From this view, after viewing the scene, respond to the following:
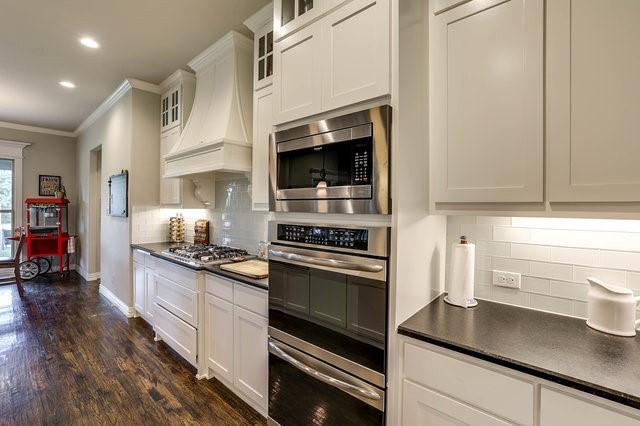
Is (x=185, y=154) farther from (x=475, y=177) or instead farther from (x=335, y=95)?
(x=475, y=177)

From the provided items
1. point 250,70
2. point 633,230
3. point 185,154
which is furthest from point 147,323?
point 633,230

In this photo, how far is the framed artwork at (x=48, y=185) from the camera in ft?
19.3

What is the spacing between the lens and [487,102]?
134 cm

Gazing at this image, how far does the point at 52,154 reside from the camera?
6.01 m

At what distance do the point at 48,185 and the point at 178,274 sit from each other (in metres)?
5.28

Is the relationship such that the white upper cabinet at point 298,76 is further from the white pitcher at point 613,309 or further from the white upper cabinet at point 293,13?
the white pitcher at point 613,309

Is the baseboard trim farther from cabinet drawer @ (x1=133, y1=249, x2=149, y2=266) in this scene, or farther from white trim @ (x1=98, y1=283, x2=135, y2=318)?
cabinet drawer @ (x1=133, y1=249, x2=149, y2=266)

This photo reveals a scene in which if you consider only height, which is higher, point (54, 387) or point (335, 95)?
point (335, 95)

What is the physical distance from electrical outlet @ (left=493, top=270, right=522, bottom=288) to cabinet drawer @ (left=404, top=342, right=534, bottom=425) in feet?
2.15

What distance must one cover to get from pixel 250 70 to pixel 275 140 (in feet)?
4.50

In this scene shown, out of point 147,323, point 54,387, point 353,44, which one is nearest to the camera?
point 353,44

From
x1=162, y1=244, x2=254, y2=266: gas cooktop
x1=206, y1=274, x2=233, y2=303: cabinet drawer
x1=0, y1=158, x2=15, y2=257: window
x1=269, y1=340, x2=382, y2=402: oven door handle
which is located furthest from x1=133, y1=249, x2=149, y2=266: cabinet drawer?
x1=0, y1=158, x2=15, y2=257: window

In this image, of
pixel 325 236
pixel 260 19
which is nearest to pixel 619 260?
pixel 325 236

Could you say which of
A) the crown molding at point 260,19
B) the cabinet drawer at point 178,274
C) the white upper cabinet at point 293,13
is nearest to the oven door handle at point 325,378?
the cabinet drawer at point 178,274
